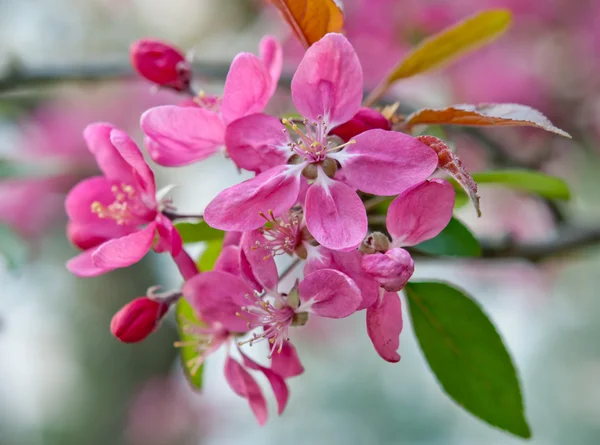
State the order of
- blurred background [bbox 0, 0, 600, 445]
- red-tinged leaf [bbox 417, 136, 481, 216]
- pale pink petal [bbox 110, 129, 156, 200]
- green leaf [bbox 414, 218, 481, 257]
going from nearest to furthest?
red-tinged leaf [bbox 417, 136, 481, 216] < pale pink petal [bbox 110, 129, 156, 200] < green leaf [bbox 414, 218, 481, 257] < blurred background [bbox 0, 0, 600, 445]

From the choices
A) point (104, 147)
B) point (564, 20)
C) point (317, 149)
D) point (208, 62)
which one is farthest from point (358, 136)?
point (564, 20)

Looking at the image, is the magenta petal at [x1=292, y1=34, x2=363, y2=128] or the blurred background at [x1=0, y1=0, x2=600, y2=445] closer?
the magenta petal at [x1=292, y1=34, x2=363, y2=128]

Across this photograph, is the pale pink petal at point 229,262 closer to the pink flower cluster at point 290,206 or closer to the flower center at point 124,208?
the pink flower cluster at point 290,206

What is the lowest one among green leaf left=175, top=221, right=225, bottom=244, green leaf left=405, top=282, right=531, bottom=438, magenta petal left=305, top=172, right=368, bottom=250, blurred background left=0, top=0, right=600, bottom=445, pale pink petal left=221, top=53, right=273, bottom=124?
blurred background left=0, top=0, right=600, bottom=445

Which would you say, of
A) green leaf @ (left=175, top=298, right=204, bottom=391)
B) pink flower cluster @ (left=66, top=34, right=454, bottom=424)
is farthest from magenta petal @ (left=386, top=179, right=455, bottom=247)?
green leaf @ (left=175, top=298, right=204, bottom=391)

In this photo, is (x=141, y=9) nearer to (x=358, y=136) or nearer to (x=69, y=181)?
(x=69, y=181)

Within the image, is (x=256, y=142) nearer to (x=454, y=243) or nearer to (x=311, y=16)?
(x=311, y=16)

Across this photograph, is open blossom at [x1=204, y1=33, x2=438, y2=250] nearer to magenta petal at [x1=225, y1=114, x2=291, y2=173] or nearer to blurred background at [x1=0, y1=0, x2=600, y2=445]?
magenta petal at [x1=225, y1=114, x2=291, y2=173]

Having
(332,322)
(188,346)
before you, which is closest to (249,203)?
(188,346)

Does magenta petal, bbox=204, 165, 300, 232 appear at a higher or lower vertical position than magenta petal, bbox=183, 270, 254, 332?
higher
